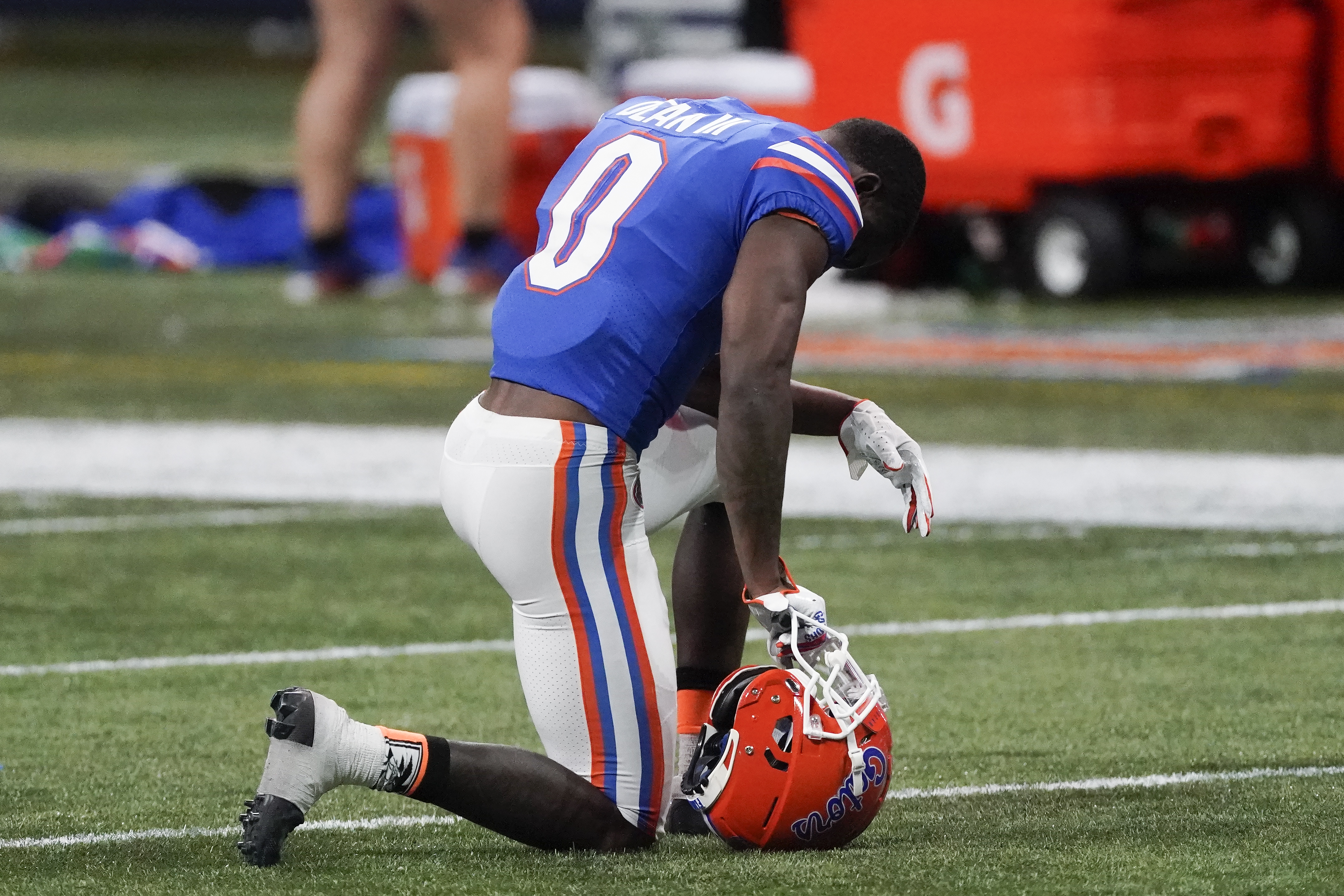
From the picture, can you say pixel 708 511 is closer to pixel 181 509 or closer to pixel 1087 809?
pixel 1087 809

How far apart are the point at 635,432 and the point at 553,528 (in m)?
0.23

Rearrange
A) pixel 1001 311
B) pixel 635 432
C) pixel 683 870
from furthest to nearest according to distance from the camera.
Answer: pixel 1001 311, pixel 635 432, pixel 683 870

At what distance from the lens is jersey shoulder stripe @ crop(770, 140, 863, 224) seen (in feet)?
13.5

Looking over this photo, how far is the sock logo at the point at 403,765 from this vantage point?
404 centimetres

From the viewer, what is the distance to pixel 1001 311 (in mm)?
13633

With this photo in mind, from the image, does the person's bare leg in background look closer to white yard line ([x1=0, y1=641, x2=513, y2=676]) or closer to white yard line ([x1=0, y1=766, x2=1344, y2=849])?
white yard line ([x1=0, y1=641, x2=513, y2=676])

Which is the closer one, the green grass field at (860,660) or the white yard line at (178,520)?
the green grass field at (860,660)

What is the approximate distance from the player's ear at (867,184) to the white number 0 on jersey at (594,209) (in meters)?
0.33

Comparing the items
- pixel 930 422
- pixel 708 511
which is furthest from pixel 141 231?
pixel 708 511

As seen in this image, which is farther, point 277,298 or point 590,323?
point 277,298

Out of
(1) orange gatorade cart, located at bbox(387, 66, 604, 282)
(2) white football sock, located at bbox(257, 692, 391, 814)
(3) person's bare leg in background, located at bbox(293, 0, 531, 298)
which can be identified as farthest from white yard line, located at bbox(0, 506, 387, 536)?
(1) orange gatorade cart, located at bbox(387, 66, 604, 282)

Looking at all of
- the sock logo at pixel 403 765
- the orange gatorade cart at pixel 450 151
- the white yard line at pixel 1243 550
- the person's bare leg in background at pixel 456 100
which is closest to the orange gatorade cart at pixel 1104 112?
the orange gatorade cart at pixel 450 151

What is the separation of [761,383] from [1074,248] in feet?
33.3

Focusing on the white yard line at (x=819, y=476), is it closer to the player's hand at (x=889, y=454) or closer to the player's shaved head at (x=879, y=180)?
the player's hand at (x=889, y=454)
